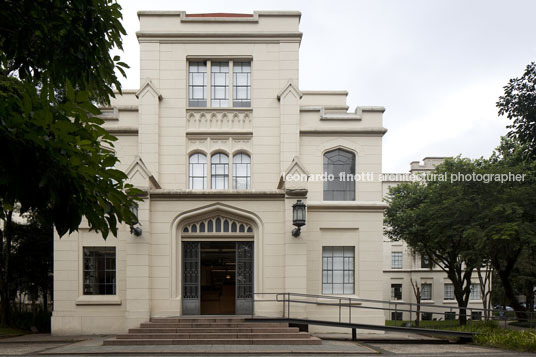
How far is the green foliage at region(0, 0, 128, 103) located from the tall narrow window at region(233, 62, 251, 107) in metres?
13.7

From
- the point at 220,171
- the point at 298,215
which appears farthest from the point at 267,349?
the point at 220,171

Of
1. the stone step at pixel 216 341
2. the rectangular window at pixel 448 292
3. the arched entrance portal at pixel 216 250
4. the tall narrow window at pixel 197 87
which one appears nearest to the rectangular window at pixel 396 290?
the rectangular window at pixel 448 292

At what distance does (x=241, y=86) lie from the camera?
20906 mm

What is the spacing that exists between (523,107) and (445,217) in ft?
22.1

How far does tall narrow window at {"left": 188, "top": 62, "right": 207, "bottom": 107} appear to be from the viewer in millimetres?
20797

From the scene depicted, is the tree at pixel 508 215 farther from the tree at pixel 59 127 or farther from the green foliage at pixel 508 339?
the tree at pixel 59 127

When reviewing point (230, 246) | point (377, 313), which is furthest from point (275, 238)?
point (377, 313)

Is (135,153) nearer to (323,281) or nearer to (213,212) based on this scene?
(213,212)

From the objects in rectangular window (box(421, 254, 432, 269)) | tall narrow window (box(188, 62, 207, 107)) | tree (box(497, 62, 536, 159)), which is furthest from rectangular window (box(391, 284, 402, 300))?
tall narrow window (box(188, 62, 207, 107))

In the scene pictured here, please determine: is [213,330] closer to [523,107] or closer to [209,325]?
[209,325]

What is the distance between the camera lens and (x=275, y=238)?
61.9ft

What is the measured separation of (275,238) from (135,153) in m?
6.73

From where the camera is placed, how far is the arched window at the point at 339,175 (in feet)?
67.6

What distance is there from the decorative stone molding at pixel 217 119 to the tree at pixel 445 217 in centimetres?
1030
